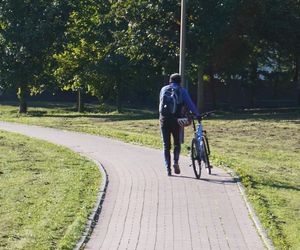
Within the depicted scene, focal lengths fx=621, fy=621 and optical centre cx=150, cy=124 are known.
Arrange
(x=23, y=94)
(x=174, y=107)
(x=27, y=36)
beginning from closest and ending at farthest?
(x=174, y=107)
(x=27, y=36)
(x=23, y=94)

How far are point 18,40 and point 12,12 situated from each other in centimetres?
147

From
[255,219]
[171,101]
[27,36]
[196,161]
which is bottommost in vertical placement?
[255,219]

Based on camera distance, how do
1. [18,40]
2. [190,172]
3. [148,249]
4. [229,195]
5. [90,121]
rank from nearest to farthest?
[148,249] < [229,195] < [190,172] < [90,121] < [18,40]

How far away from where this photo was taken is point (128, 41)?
28.5 m

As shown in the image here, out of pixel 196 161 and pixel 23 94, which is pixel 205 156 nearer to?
pixel 196 161

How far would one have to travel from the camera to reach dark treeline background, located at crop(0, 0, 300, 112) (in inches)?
1054

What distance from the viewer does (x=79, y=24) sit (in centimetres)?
3189

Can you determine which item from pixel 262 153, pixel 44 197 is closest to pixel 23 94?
pixel 262 153

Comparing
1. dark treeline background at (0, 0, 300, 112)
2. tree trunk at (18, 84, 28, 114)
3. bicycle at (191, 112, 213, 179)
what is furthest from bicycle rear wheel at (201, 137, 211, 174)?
tree trunk at (18, 84, 28, 114)

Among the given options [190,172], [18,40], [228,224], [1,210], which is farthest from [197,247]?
[18,40]

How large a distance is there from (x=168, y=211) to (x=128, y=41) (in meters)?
20.9

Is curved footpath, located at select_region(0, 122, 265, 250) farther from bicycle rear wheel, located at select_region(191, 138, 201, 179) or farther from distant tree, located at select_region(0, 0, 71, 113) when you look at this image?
distant tree, located at select_region(0, 0, 71, 113)

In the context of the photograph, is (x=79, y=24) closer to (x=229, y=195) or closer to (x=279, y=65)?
(x=279, y=65)

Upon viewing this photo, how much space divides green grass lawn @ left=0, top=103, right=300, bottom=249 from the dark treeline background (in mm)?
4440
